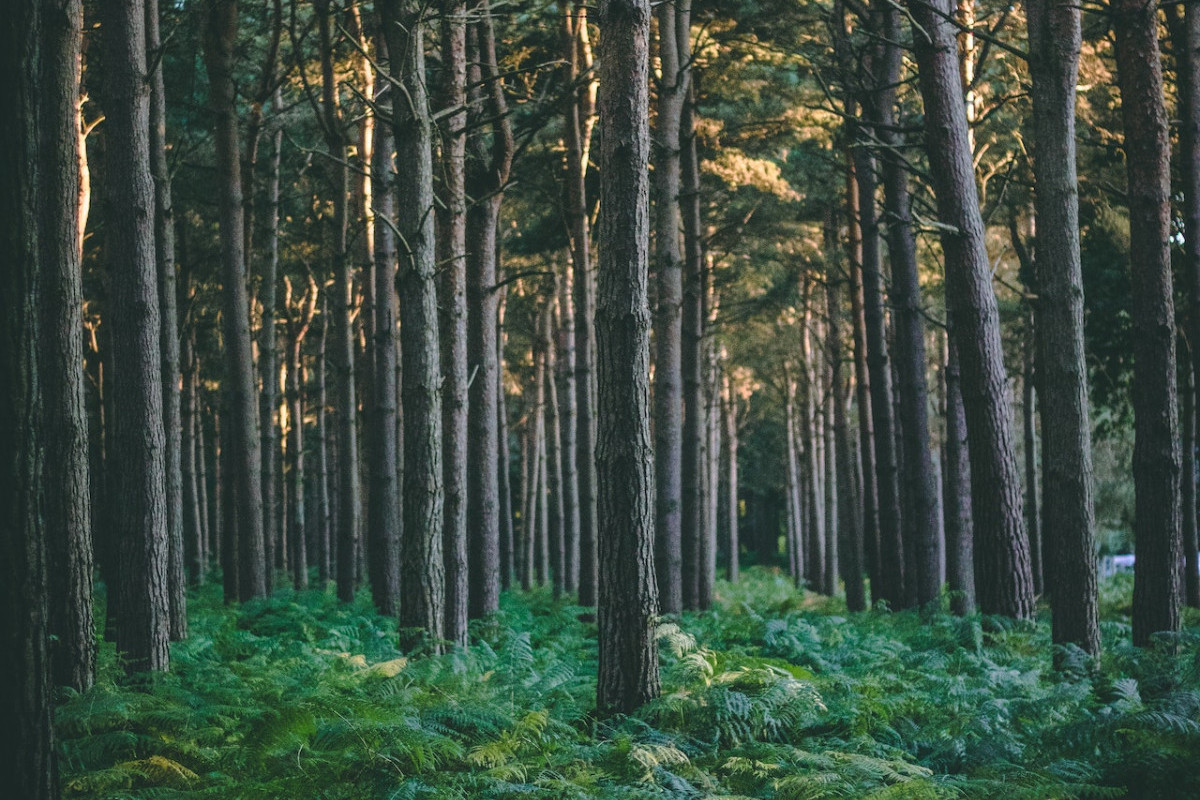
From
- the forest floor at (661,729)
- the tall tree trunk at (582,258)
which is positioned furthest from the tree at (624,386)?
the tall tree trunk at (582,258)

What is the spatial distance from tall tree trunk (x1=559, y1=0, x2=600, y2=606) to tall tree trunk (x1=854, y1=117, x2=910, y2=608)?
163 inches

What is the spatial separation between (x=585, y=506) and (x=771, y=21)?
25.0ft

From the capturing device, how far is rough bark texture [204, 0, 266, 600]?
12344 mm

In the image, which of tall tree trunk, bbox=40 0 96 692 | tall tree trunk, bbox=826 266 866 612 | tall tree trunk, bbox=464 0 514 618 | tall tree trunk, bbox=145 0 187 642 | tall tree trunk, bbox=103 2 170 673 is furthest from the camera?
tall tree trunk, bbox=826 266 866 612

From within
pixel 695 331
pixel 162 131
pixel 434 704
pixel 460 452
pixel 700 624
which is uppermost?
pixel 162 131

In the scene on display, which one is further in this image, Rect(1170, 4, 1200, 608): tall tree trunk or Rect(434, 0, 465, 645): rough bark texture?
Rect(1170, 4, 1200, 608): tall tree trunk

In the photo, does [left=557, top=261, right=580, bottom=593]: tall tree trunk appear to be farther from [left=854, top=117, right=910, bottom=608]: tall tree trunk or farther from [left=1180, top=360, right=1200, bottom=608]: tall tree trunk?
[left=1180, top=360, right=1200, bottom=608]: tall tree trunk

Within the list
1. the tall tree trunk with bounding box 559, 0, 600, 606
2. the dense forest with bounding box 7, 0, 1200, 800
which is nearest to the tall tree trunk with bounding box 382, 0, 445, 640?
the dense forest with bounding box 7, 0, 1200, 800

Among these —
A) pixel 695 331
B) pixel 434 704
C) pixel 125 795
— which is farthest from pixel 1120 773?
pixel 695 331

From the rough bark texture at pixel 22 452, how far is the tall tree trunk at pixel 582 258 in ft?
30.8

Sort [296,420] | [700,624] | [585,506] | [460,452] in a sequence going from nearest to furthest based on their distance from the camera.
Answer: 1. [460,452]
2. [700,624]
3. [585,506]
4. [296,420]

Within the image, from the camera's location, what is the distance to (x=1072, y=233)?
8359 mm

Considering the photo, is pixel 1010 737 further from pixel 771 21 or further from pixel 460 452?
pixel 771 21

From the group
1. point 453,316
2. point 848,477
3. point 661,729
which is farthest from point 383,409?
point 848,477
